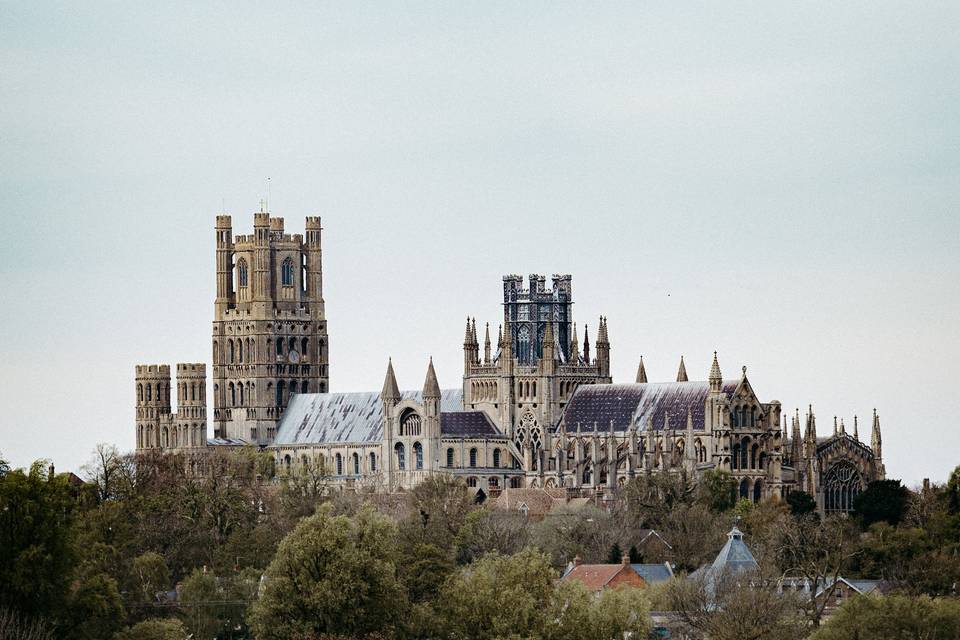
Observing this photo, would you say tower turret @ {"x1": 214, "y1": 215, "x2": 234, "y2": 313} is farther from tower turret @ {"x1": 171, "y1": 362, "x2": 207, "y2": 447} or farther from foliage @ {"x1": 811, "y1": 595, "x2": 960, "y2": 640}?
foliage @ {"x1": 811, "y1": 595, "x2": 960, "y2": 640}

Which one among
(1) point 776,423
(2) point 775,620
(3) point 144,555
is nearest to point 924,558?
(2) point 775,620

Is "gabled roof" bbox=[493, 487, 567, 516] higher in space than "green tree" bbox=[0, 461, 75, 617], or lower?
higher

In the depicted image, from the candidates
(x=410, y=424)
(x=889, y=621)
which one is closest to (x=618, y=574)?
(x=889, y=621)

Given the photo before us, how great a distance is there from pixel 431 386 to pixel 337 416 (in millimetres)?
13563

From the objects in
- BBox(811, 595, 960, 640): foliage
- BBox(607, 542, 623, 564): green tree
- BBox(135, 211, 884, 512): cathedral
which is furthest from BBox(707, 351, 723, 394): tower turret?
BBox(811, 595, 960, 640): foliage

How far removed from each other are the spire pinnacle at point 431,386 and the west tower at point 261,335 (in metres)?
18.7

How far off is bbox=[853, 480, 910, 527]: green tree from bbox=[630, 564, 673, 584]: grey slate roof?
2739cm

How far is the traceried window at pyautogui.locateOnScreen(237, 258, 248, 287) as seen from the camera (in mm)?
198750

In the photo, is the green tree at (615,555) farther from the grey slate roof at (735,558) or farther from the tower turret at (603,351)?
the tower turret at (603,351)

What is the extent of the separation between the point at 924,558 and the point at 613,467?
4586 cm

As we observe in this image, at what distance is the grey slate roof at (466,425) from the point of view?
177 metres

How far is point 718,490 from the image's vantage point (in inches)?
6211

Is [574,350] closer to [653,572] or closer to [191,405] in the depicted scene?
[191,405]

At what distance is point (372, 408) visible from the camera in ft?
611
